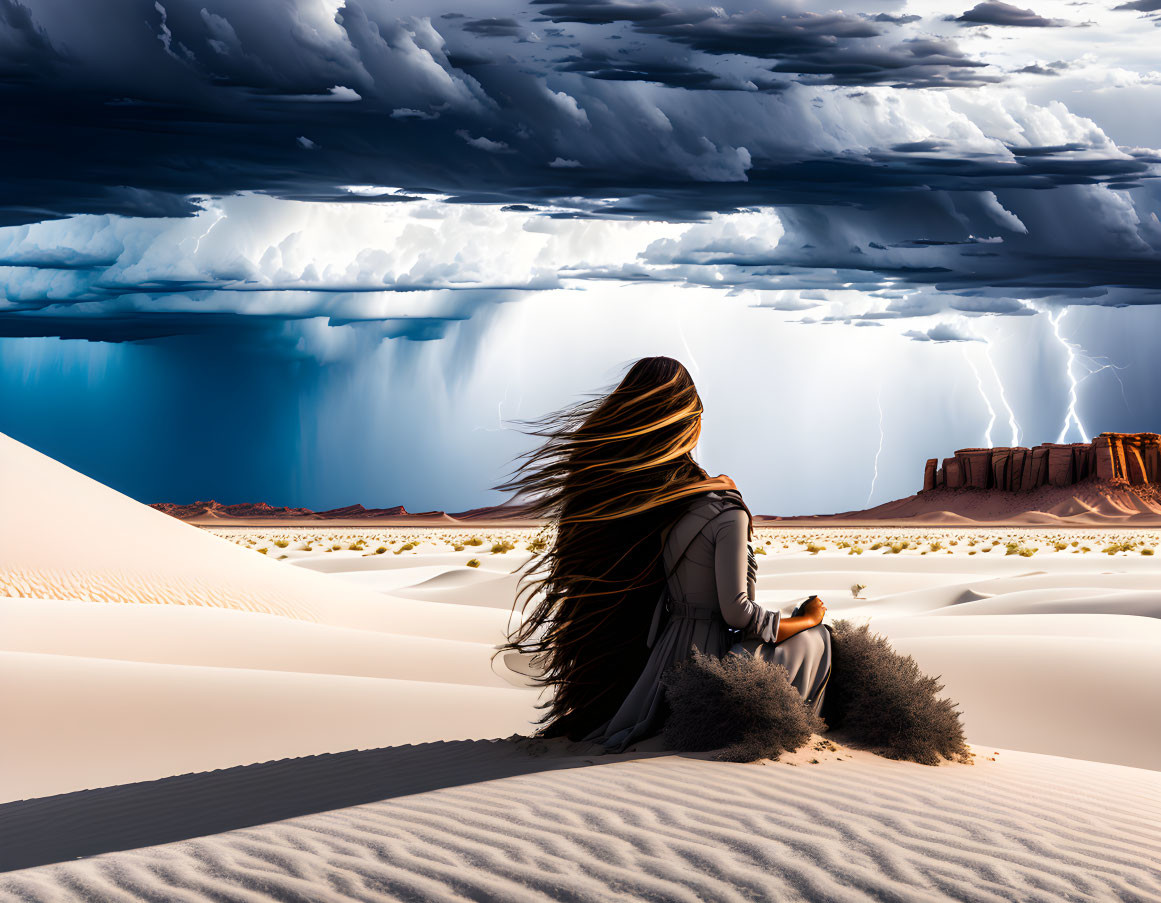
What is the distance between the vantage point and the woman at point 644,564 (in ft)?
17.1

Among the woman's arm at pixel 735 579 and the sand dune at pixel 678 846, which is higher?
the woman's arm at pixel 735 579

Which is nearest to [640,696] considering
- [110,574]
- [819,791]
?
[819,791]

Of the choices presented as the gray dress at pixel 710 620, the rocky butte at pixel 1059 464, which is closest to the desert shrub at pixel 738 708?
the gray dress at pixel 710 620

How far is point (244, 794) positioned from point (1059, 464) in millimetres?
117532

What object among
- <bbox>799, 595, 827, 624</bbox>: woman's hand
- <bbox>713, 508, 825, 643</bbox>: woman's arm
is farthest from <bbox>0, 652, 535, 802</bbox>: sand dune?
<bbox>713, 508, 825, 643</bbox>: woman's arm

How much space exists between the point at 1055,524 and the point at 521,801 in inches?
4041

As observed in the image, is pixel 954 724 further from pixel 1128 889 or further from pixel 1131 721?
pixel 1131 721

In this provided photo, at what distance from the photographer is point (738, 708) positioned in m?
5.05

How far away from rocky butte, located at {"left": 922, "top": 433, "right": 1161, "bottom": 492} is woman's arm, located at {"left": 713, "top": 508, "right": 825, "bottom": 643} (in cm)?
11531

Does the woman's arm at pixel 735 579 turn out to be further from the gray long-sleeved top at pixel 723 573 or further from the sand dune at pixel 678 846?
the sand dune at pixel 678 846

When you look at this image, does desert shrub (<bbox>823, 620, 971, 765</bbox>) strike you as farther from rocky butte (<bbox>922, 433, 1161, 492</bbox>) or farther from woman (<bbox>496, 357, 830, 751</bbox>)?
rocky butte (<bbox>922, 433, 1161, 492</bbox>)

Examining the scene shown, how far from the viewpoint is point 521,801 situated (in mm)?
4617

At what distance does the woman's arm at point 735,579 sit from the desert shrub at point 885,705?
0.57m

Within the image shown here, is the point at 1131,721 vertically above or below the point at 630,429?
below
